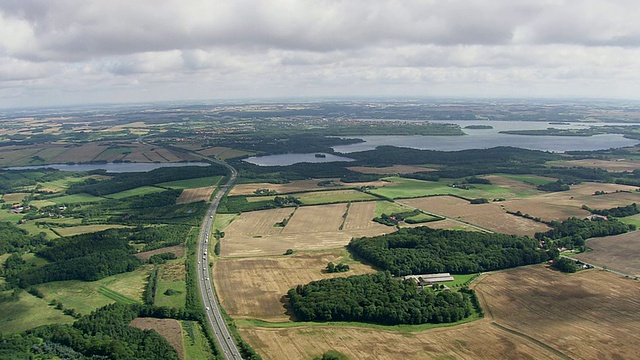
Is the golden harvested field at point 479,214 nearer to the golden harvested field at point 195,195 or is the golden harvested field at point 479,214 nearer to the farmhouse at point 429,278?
the farmhouse at point 429,278

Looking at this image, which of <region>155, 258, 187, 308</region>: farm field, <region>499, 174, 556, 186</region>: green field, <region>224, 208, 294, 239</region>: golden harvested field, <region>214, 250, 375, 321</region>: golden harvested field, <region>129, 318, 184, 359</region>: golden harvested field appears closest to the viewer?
<region>129, 318, 184, 359</region>: golden harvested field

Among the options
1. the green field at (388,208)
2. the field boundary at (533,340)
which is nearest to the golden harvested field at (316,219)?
the green field at (388,208)

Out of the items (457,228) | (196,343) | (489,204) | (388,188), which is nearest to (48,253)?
(196,343)

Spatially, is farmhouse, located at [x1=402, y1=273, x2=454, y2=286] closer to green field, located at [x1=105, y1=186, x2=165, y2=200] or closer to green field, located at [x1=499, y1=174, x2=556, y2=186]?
green field, located at [x1=499, y1=174, x2=556, y2=186]

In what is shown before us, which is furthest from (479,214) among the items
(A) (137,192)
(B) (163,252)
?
(A) (137,192)

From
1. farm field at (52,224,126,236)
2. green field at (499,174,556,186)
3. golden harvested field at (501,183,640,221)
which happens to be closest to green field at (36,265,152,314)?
farm field at (52,224,126,236)

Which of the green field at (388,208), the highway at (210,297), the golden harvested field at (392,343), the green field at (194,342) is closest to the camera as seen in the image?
the golden harvested field at (392,343)

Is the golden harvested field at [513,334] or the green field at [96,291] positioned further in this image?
the green field at [96,291]
